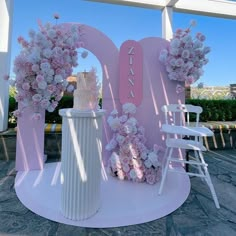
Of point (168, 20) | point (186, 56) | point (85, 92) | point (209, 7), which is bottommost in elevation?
point (85, 92)

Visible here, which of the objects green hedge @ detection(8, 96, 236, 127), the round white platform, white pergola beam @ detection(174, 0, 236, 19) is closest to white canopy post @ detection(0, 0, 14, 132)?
the round white platform

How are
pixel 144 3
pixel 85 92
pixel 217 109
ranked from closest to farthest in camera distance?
pixel 85 92, pixel 144 3, pixel 217 109

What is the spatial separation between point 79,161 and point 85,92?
1.80 ft

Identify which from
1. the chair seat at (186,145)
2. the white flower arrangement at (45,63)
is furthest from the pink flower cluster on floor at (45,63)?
the chair seat at (186,145)

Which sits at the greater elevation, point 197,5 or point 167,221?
point 197,5

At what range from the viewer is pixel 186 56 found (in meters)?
2.40

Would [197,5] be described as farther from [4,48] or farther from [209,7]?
[4,48]

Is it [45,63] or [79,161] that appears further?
[45,63]

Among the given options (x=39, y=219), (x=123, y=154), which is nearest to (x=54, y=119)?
(x=123, y=154)

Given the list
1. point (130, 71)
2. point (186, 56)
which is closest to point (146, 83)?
point (130, 71)

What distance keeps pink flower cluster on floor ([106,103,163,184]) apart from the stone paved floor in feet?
1.64

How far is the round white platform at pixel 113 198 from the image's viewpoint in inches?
60.3

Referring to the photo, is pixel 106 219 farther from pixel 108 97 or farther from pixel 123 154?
pixel 108 97

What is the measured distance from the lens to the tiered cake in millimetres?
1561
